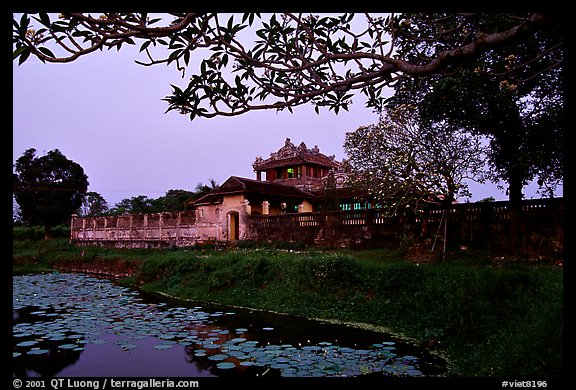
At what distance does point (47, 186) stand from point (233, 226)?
12585 mm

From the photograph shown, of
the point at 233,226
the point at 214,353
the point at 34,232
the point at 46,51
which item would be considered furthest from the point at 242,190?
the point at 34,232

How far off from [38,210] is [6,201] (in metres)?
26.3

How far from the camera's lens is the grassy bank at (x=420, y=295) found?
4520 mm

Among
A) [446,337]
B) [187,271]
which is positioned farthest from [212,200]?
[446,337]

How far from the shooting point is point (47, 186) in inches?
979

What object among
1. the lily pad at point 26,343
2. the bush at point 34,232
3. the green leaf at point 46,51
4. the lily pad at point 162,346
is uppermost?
the green leaf at point 46,51

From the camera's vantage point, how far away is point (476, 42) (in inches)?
122

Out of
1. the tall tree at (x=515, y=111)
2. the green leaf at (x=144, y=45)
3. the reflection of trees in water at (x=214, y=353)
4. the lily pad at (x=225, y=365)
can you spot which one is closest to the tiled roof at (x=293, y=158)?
the tall tree at (x=515, y=111)

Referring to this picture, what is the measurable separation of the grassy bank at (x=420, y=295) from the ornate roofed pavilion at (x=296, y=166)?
40.1 feet

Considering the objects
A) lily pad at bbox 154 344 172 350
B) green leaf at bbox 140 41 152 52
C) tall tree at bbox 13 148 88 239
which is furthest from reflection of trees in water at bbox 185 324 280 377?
tall tree at bbox 13 148 88 239

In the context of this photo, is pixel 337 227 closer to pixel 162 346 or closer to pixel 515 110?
pixel 515 110

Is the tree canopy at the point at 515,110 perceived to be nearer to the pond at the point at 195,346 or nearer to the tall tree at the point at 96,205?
the pond at the point at 195,346

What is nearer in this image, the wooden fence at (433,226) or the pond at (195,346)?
the pond at (195,346)

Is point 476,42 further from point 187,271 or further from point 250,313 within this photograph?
point 187,271
